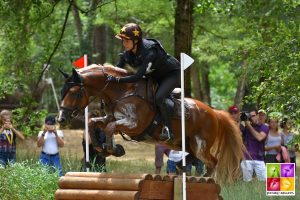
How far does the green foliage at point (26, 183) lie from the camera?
1106 centimetres

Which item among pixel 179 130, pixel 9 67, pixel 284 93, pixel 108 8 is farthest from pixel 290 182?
pixel 108 8

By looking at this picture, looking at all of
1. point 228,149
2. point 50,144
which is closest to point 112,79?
point 228,149

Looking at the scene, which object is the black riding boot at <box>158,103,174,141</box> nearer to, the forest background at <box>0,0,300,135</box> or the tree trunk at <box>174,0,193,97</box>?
the forest background at <box>0,0,300,135</box>

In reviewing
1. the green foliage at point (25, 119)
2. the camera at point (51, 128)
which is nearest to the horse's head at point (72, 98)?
the camera at point (51, 128)

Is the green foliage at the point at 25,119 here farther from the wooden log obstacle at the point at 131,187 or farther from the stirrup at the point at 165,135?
the wooden log obstacle at the point at 131,187

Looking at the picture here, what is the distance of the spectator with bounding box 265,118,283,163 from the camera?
15.6m

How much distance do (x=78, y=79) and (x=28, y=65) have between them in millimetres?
10596

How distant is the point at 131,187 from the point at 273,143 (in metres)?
6.85

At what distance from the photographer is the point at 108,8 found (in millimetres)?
25375

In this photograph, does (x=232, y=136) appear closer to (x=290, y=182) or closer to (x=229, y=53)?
(x=290, y=182)

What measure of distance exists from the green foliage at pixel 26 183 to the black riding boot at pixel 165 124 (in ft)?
6.15

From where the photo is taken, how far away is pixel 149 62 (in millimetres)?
11031

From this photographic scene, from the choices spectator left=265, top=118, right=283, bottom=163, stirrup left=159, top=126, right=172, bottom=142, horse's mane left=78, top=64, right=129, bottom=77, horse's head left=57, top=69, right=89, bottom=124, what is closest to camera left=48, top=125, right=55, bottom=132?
horse's mane left=78, top=64, right=129, bottom=77

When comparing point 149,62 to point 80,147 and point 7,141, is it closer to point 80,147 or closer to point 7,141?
point 7,141
